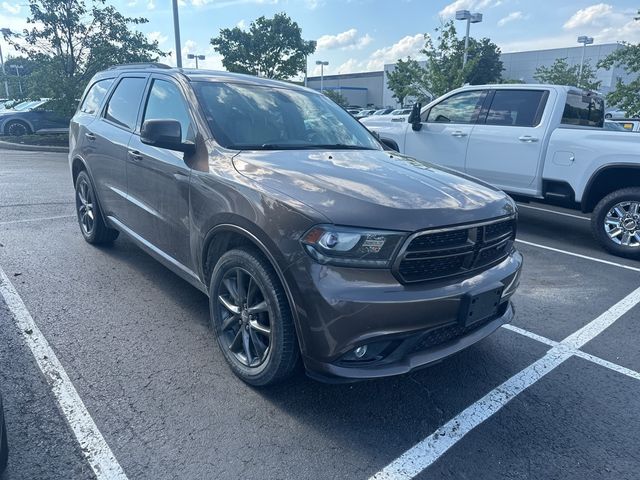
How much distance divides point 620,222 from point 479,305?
428cm

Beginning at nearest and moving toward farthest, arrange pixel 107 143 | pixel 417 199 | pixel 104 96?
pixel 417 199 < pixel 107 143 < pixel 104 96

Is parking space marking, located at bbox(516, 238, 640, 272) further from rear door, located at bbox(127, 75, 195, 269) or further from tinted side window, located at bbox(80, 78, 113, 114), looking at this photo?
tinted side window, located at bbox(80, 78, 113, 114)

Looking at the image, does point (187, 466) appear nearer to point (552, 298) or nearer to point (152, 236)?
point (152, 236)

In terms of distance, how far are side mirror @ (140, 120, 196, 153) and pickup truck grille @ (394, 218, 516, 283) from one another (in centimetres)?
167

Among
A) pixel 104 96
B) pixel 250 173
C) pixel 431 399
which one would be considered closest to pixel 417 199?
pixel 250 173

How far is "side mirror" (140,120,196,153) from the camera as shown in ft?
10.1

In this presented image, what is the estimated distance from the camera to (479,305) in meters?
2.62

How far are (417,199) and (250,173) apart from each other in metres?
0.97

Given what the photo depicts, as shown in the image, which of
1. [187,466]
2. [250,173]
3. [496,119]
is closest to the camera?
[187,466]

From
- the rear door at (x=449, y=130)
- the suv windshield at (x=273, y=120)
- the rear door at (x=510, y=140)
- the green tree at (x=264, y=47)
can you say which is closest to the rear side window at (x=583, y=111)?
the rear door at (x=510, y=140)

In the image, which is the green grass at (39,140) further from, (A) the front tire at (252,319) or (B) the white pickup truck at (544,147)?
(A) the front tire at (252,319)

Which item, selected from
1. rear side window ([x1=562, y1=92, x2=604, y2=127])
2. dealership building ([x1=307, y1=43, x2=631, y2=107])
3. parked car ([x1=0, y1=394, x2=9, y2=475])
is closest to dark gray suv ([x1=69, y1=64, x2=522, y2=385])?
parked car ([x1=0, y1=394, x2=9, y2=475])

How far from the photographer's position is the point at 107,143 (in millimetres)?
4449

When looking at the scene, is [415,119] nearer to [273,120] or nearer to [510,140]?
[510,140]
